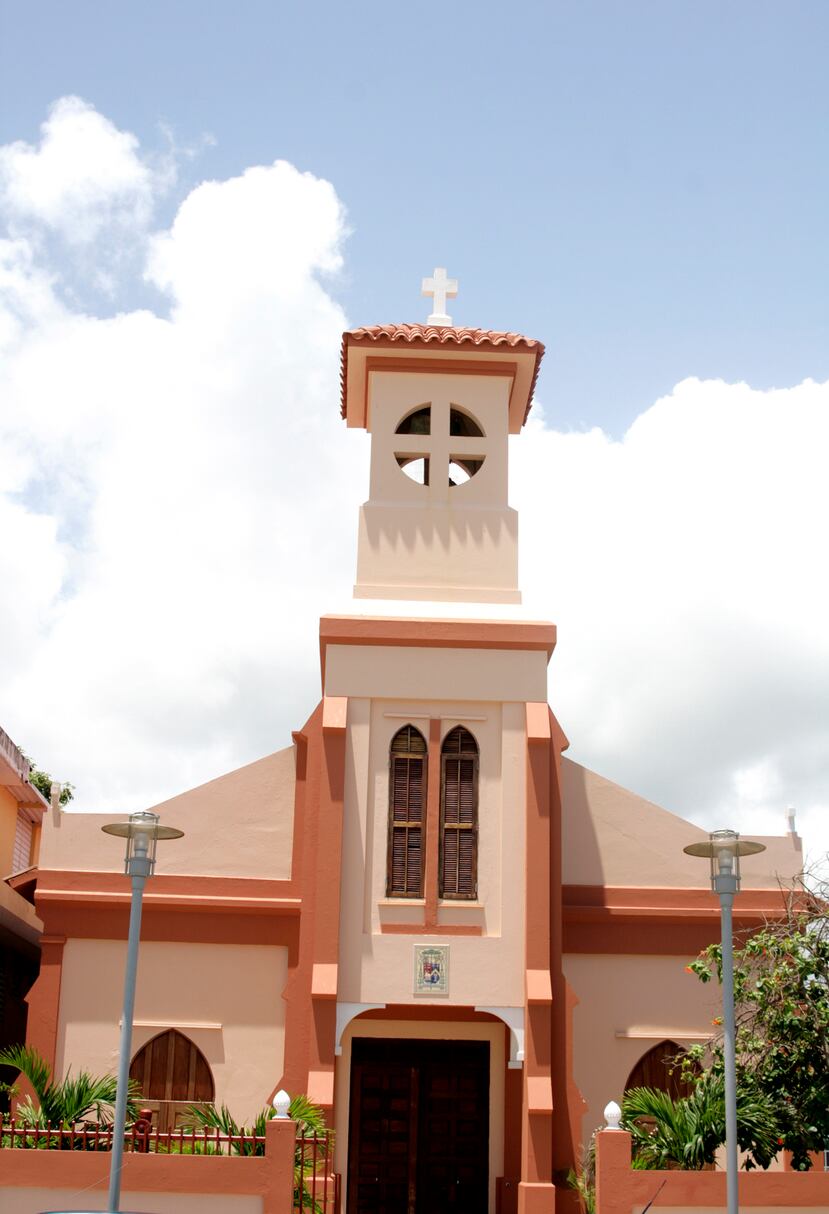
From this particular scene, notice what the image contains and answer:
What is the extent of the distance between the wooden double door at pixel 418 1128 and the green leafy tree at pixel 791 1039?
14.2ft

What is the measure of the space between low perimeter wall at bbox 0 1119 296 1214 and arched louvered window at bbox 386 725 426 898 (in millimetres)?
4641

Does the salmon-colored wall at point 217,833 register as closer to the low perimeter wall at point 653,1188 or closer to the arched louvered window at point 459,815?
the arched louvered window at point 459,815

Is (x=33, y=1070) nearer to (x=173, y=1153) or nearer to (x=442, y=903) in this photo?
(x=173, y=1153)

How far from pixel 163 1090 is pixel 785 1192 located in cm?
841

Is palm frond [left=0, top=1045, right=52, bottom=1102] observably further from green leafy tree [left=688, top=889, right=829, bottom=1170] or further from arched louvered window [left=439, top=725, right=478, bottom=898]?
green leafy tree [left=688, top=889, right=829, bottom=1170]

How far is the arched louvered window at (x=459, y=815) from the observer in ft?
62.8

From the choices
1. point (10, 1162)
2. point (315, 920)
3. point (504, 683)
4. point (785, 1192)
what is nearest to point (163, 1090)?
point (315, 920)

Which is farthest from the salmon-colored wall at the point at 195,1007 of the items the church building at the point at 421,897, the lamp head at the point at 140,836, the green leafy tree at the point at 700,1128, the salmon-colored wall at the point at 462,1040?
the lamp head at the point at 140,836

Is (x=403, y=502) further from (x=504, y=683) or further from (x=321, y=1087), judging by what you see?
(x=321, y=1087)

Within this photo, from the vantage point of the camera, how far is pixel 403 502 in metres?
21.0

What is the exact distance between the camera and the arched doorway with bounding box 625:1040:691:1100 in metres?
20.2

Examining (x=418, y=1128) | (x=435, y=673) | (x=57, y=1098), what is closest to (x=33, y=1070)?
(x=57, y=1098)

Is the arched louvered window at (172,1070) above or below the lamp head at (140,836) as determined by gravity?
below

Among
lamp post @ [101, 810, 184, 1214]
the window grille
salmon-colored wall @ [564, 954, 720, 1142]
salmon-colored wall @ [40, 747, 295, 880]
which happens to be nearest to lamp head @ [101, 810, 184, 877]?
lamp post @ [101, 810, 184, 1214]
